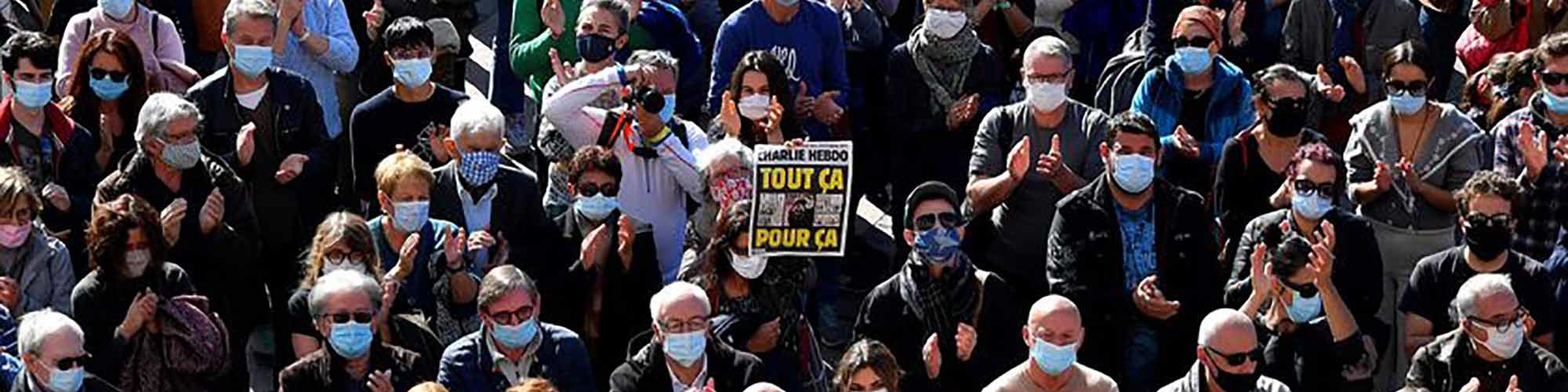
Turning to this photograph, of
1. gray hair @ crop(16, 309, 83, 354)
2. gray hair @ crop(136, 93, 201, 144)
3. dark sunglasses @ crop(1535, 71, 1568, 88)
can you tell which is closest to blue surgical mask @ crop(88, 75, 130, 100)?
gray hair @ crop(136, 93, 201, 144)

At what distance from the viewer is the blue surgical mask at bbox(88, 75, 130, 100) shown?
60.0 feet

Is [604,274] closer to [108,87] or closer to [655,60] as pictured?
[655,60]

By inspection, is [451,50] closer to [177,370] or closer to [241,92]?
[241,92]

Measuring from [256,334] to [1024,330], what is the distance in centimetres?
346

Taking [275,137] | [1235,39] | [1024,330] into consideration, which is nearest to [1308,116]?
[1235,39]

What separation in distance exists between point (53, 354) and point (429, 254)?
6.74 ft

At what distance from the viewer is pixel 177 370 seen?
1670cm

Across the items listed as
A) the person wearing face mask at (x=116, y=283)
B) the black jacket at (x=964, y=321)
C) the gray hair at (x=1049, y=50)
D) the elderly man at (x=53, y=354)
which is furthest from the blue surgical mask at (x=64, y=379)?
the gray hair at (x=1049, y=50)

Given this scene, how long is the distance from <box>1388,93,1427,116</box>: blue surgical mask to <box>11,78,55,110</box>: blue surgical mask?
5833 millimetres

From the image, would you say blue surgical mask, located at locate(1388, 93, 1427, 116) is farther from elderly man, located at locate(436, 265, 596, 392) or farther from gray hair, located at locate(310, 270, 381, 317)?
gray hair, located at locate(310, 270, 381, 317)

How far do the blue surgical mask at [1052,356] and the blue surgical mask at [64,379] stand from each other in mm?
3675

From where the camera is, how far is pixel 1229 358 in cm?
1617

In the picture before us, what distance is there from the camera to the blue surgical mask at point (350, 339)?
1620 cm

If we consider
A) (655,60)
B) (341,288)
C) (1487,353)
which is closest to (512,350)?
(341,288)
